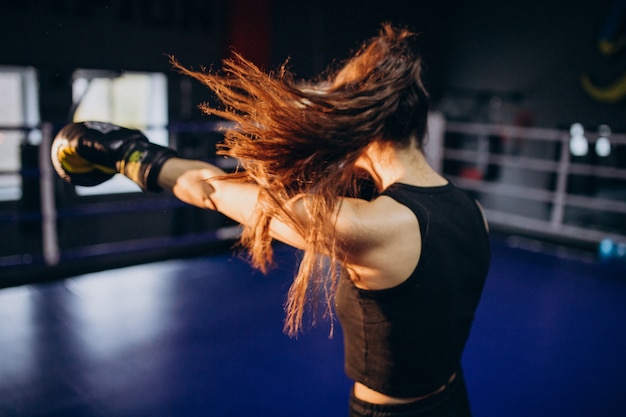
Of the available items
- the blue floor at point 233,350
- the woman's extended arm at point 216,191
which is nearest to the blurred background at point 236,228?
the blue floor at point 233,350

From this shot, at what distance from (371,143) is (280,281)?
2293 millimetres

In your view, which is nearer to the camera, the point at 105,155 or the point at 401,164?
the point at 401,164

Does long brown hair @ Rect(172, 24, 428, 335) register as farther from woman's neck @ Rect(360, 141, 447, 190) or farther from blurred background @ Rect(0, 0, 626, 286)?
blurred background @ Rect(0, 0, 626, 286)

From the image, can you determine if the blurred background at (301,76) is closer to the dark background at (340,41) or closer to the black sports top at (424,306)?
the dark background at (340,41)

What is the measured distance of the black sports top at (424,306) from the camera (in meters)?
0.87

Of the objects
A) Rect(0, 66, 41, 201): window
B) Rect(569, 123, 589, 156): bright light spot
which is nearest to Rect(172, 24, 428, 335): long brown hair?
Rect(0, 66, 41, 201): window

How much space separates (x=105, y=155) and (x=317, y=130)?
58 centimetres

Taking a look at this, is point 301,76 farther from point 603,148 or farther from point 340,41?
point 603,148

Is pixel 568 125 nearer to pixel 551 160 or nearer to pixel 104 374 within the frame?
pixel 551 160

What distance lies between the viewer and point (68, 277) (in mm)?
3094

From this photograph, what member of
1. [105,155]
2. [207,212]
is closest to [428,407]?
[105,155]

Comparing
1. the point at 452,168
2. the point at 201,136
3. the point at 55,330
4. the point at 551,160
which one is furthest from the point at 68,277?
the point at 551,160

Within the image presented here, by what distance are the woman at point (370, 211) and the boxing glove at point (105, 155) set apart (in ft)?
0.34

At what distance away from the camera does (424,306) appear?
88 cm
